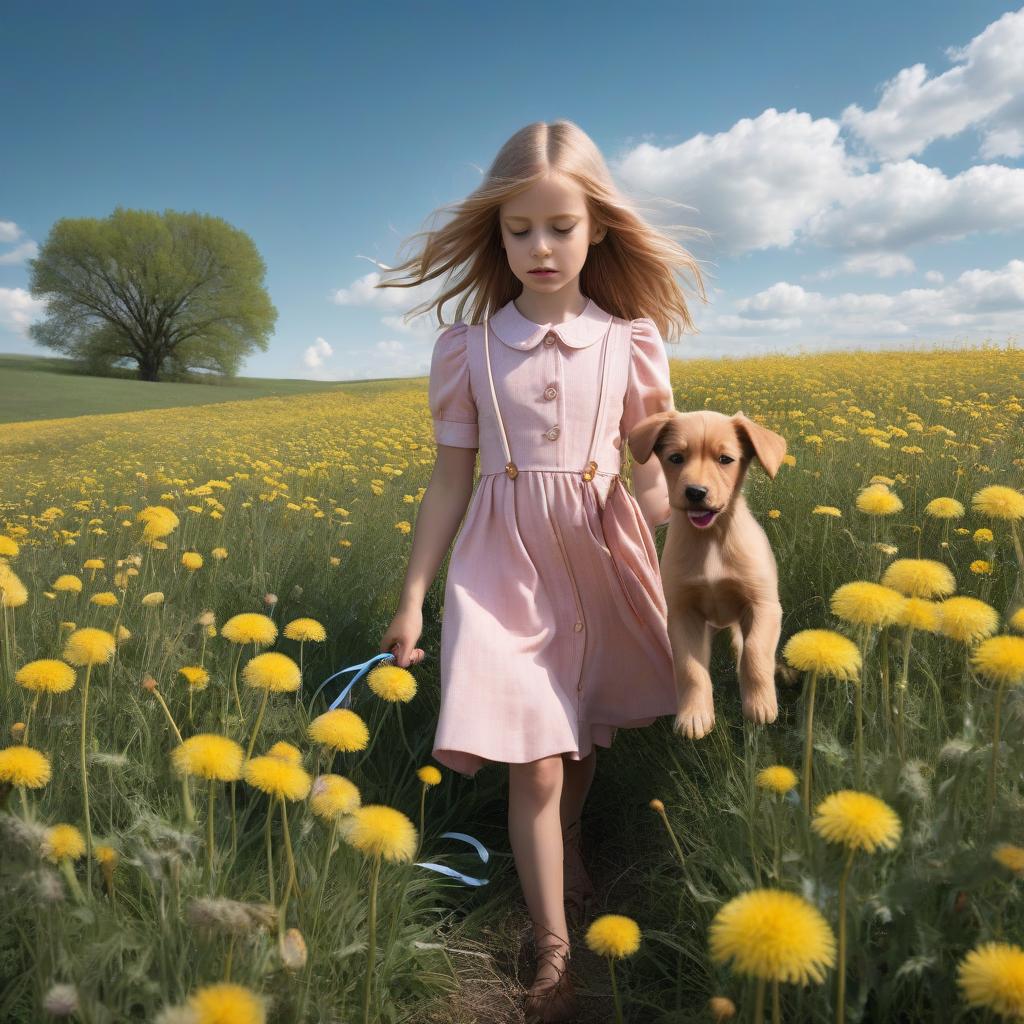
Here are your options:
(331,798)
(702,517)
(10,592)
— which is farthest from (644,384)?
(10,592)

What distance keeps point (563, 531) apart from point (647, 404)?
555mm

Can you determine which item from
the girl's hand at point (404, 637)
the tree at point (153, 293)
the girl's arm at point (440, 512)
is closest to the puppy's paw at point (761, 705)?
the girl's hand at point (404, 637)

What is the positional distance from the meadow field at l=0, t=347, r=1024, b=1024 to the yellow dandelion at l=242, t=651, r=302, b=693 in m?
0.01

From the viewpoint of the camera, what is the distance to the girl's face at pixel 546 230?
8.68 feet

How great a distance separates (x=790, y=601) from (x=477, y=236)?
1.83m

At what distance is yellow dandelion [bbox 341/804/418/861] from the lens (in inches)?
55.1

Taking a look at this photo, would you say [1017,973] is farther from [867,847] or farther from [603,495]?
[603,495]

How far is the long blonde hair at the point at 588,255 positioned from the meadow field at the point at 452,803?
45.7 inches

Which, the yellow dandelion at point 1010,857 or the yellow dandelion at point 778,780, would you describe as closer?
the yellow dandelion at point 1010,857

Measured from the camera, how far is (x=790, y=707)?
2.74m

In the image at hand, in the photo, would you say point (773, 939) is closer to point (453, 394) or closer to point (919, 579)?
point (919, 579)

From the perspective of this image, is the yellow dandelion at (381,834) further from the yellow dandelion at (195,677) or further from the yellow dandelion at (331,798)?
the yellow dandelion at (195,677)

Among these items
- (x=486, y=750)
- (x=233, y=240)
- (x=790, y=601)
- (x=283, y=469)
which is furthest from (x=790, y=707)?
(x=233, y=240)

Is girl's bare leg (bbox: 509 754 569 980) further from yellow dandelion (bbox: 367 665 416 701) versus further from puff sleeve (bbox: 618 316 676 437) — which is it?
puff sleeve (bbox: 618 316 676 437)
